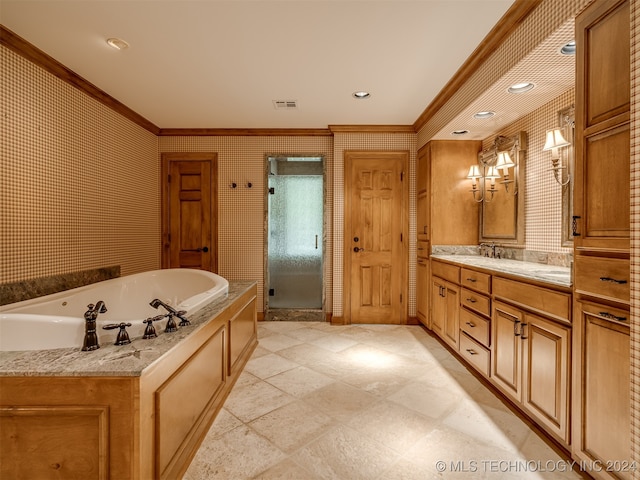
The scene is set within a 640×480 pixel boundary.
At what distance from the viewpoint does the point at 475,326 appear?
239 cm

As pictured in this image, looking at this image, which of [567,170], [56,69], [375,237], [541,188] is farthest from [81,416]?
[375,237]

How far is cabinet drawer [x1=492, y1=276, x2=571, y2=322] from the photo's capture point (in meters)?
1.51

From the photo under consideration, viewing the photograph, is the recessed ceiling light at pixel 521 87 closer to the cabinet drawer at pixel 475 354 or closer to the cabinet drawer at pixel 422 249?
the cabinet drawer at pixel 422 249

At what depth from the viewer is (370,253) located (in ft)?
12.7

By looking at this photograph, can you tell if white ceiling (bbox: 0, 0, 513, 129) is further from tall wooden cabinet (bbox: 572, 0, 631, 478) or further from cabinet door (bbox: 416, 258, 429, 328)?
cabinet door (bbox: 416, 258, 429, 328)

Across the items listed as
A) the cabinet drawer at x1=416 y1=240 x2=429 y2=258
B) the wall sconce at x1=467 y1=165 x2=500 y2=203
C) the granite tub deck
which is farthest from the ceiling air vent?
the granite tub deck

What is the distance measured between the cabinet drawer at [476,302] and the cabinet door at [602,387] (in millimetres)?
803

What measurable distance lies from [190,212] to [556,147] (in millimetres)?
3868

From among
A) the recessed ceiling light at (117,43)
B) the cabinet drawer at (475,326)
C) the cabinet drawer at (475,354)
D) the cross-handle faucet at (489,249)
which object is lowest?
the cabinet drawer at (475,354)

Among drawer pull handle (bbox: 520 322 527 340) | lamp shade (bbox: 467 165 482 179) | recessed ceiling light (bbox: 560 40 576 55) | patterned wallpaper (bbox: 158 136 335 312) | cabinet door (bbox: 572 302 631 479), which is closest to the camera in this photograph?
cabinet door (bbox: 572 302 631 479)

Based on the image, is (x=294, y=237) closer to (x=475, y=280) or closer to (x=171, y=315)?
(x=475, y=280)

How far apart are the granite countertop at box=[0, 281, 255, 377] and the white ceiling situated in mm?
1846

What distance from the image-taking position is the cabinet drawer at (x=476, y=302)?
2.21 metres

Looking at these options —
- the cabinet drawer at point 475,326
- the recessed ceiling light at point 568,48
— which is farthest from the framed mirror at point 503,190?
the recessed ceiling light at point 568,48
